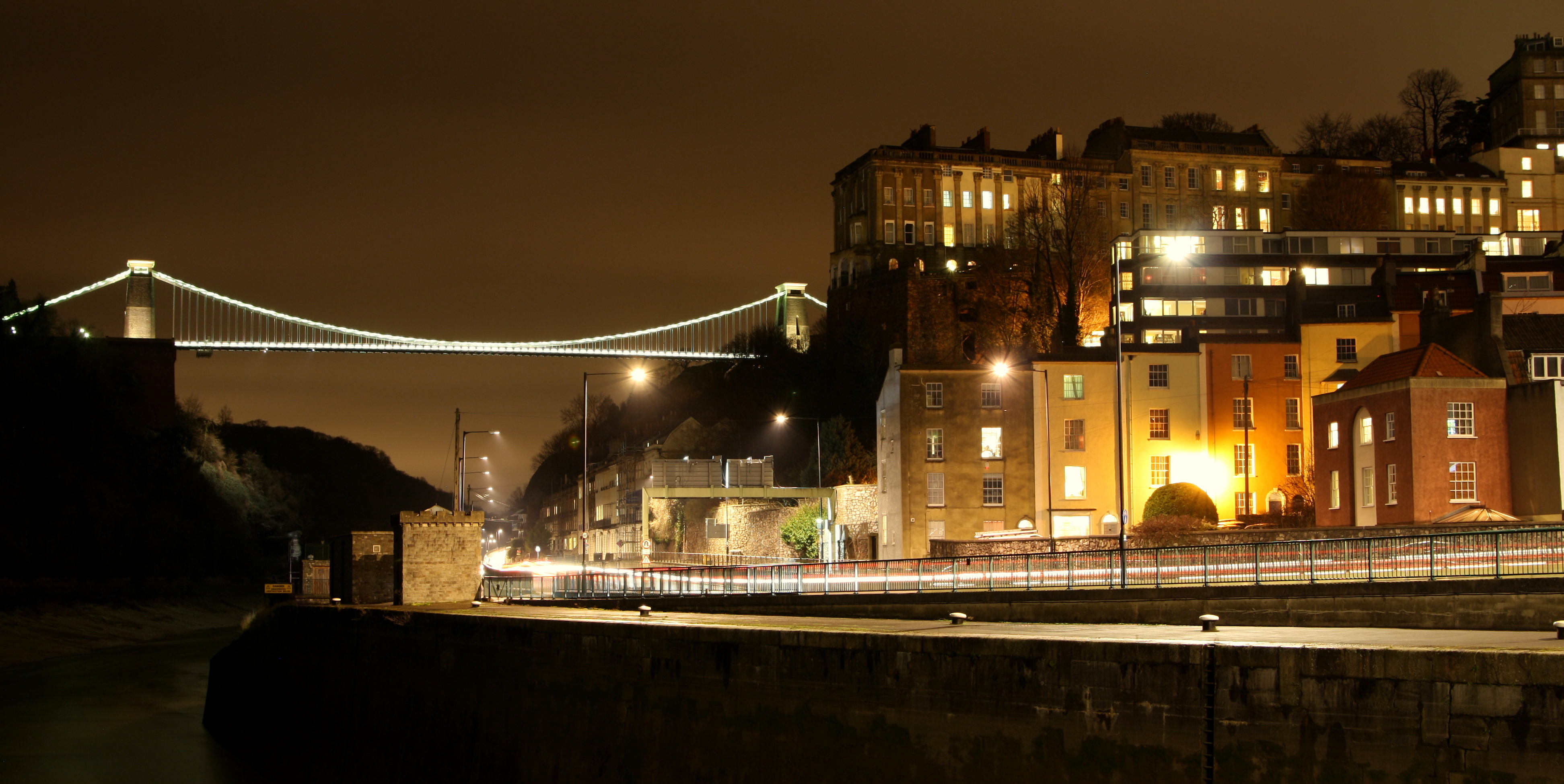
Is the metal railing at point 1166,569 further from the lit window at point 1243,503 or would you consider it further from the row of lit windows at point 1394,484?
the lit window at point 1243,503

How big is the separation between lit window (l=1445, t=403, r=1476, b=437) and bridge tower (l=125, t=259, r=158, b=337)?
99.3m

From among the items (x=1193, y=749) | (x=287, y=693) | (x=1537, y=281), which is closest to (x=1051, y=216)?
(x=1537, y=281)

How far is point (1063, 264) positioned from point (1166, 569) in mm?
66876

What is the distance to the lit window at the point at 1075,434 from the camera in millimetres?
51094

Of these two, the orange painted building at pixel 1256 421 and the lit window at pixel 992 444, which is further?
the orange painted building at pixel 1256 421

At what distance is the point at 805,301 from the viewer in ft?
448

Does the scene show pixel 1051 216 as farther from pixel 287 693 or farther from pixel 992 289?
pixel 287 693

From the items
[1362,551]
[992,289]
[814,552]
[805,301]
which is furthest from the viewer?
[805,301]

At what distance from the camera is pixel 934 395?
51.1 meters

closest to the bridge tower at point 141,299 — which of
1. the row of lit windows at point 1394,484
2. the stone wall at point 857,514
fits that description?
the stone wall at point 857,514

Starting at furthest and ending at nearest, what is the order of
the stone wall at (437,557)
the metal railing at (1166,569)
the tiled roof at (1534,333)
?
1. the tiled roof at (1534,333)
2. the stone wall at (437,557)
3. the metal railing at (1166,569)

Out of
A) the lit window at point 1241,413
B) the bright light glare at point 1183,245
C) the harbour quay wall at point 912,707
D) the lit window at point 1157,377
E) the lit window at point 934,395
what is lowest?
the harbour quay wall at point 912,707

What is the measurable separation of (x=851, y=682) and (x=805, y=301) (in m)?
121

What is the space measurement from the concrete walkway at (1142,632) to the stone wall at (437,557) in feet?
24.7
